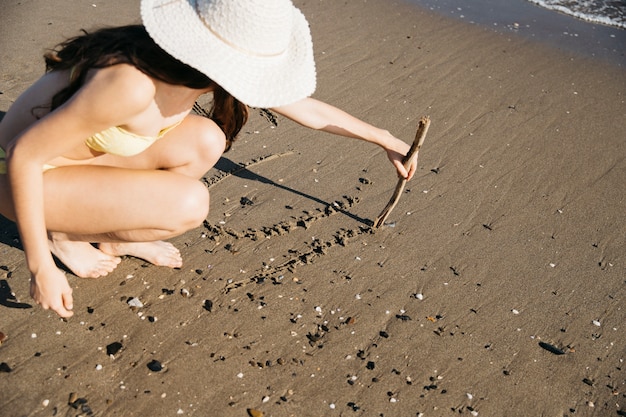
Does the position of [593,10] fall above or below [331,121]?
below

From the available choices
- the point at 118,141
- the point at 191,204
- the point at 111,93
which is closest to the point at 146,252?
the point at 191,204

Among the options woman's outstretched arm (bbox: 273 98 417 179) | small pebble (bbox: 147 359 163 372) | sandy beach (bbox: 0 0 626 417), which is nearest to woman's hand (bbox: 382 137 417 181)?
woman's outstretched arm (bbox: 273 98 417 179)

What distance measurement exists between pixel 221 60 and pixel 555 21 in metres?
6.46

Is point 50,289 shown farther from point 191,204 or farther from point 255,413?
point 255,413

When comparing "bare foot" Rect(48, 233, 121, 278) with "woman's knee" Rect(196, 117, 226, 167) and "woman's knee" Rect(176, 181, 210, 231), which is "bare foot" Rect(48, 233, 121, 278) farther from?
"woman's knee" Rect(196, 117, 226, 167)

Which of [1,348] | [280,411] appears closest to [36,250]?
[1,348]

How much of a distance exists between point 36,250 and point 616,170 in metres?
3.98

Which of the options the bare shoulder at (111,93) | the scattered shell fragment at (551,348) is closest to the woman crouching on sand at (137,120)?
the bare shoulder at (111,93)

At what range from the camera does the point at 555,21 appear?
25.6 ft

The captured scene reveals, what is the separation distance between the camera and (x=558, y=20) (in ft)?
25.8

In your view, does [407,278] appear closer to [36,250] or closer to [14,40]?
[36,250]

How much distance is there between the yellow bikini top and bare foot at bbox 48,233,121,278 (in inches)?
25.6

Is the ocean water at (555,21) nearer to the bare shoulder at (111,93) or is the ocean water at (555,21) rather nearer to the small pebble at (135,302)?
the small pebble at (135,302)

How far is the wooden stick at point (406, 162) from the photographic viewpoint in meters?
3.37
